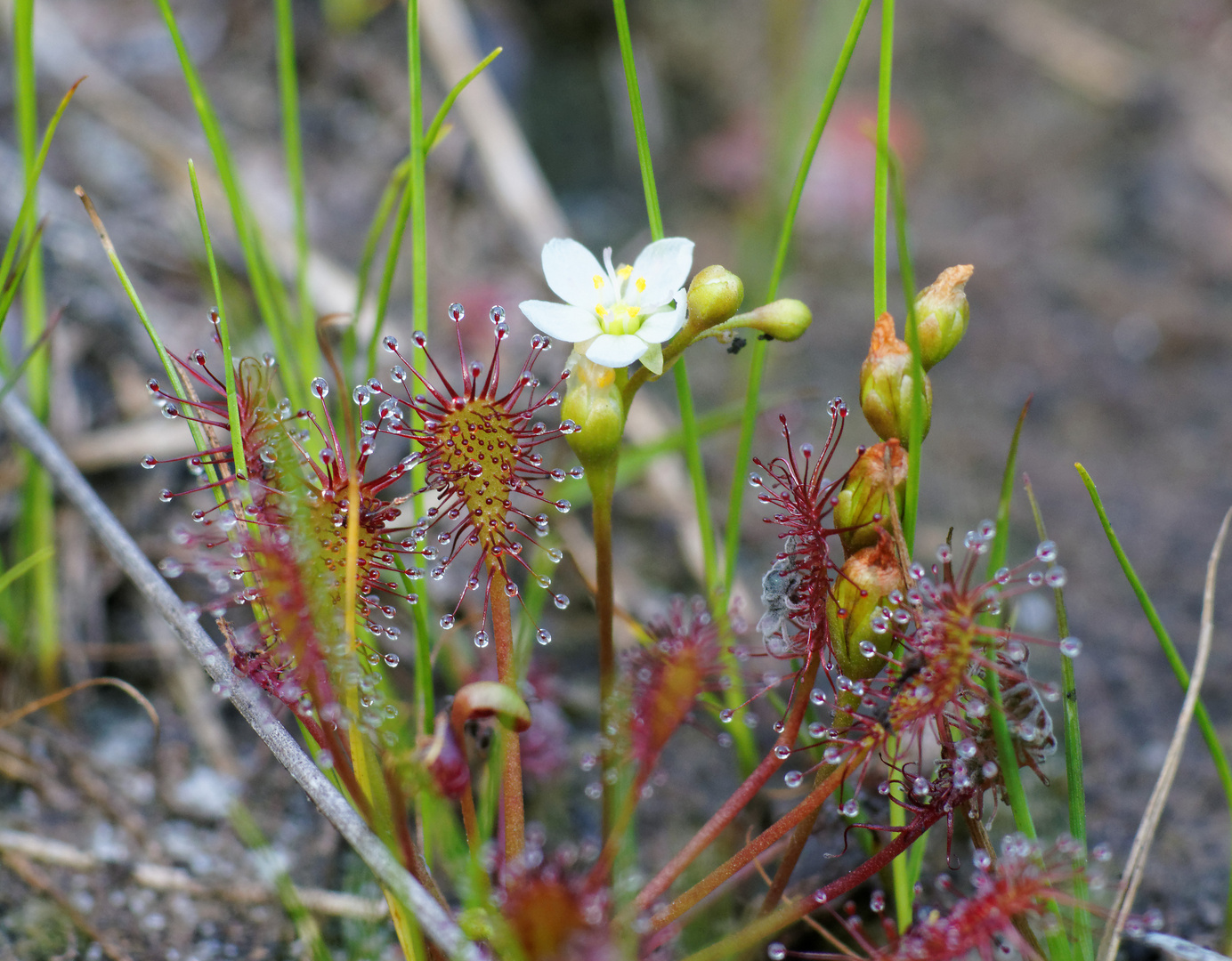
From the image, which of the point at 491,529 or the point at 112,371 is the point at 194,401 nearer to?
the point at 491,529

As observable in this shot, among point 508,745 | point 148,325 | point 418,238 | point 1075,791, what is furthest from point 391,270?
point 1075,791

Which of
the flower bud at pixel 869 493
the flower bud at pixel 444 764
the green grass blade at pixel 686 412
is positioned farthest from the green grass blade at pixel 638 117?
the flower bud at pixel 444 764

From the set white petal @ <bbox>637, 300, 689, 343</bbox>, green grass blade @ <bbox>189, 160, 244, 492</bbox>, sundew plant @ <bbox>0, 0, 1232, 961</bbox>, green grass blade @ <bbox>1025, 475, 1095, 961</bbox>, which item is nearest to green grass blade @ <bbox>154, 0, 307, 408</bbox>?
sundew plant @ <bbox>0, 0, 1232, 961</bbox>

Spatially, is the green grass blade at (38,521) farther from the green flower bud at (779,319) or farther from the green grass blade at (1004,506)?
the green grass blade at (1004,506)

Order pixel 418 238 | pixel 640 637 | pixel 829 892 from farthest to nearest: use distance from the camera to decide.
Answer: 1. pixel 640 637
2. pixel 418 238
3. pixel 829 892

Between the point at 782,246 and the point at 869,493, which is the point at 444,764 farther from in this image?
the point at 782,246

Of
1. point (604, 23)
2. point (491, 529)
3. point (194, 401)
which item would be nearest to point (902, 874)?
point (491, 529)
